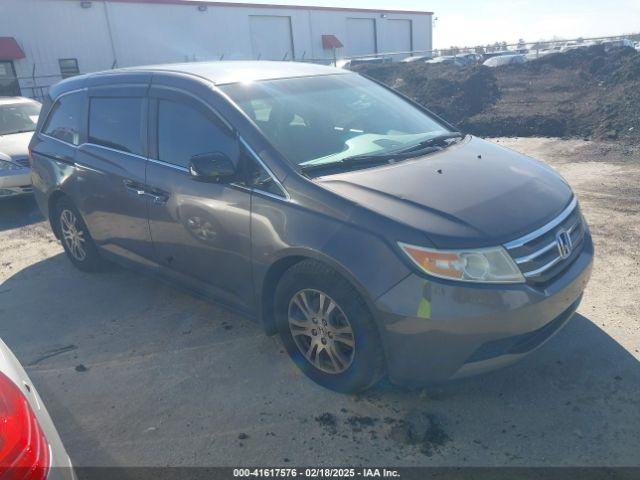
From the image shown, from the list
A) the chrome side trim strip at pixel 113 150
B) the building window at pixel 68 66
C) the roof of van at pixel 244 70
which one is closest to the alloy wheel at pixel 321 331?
the roof of van at pixel 244 70

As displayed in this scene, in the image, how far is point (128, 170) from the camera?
420 cm

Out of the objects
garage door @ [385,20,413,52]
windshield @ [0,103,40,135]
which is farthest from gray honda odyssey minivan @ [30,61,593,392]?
garage door @ [385,20,413,52]

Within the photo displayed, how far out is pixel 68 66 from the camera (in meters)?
30.3

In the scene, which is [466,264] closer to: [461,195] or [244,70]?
[461,195]

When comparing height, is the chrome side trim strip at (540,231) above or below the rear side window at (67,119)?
below

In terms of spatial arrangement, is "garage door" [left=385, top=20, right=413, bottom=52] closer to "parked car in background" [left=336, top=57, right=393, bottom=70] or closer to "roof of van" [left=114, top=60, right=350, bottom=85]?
"parked car in background" [left=336, top=57, right=393, bottom=70]

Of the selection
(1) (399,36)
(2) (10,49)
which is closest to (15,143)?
(2) (10,49)

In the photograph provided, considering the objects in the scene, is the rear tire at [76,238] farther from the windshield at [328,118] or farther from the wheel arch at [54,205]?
the windshield at [328,118]

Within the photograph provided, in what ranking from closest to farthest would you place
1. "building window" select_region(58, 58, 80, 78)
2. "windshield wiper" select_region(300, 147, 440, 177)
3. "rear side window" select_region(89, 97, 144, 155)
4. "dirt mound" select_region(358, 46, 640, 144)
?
"windshield wiper" select_region(300, 147, 440, 177)
"rear side window" select_region(89, 97, 144, 155)
"dirt mound" select_region(358, 46, 640, 144)
"building window" select_region(58, 58, 80, 78)

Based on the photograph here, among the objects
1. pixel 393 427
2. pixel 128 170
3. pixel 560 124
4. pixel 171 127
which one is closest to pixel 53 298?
pixel 128 170

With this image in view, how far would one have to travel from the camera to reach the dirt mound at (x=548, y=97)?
11139 mm

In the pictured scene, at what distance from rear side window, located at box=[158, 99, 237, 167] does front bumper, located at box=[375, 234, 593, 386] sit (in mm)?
1502

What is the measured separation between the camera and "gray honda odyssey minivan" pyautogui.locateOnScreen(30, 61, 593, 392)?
273 cm

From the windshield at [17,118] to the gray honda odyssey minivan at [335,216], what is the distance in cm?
526
